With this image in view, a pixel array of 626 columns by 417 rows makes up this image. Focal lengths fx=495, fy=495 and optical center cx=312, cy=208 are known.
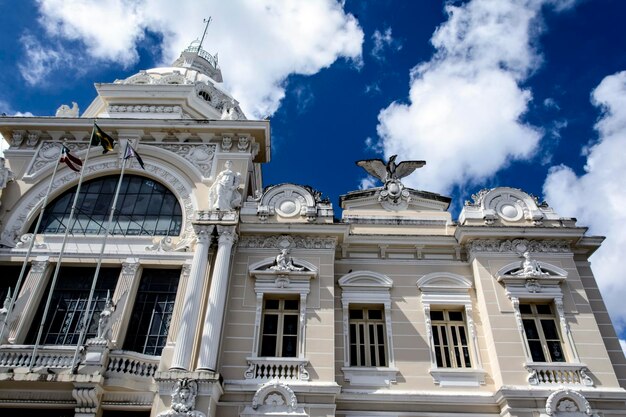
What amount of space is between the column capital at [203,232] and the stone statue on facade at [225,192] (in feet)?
3.08

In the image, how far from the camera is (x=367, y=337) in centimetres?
1565

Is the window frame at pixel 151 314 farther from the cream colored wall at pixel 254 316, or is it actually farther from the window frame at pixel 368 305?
the window frame at pixel 368 305

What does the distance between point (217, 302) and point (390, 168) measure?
8587mm

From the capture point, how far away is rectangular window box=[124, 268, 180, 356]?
15.2m

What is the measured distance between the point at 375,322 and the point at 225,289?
4.90 metres

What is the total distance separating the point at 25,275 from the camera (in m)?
16.5

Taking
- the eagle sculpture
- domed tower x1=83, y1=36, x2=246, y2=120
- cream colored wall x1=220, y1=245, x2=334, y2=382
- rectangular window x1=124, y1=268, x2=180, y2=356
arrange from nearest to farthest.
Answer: cream colored wall x1=220, y1=245, x2=334, y2=382 → rectangular window x1=124, y1=268, x2=180, y2=356 → the eagle sculpture → domed tower x1=83, y1=36, x2=246, y2=120

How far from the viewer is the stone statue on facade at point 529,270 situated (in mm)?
15461

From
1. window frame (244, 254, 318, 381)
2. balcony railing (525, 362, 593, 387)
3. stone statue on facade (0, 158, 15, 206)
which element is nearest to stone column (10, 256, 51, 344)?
stone statue on facade (0, 158, 15, 206)

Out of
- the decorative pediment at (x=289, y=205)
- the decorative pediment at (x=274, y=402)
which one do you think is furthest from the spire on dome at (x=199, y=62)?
the decorative pediment at (x=274, y=402)

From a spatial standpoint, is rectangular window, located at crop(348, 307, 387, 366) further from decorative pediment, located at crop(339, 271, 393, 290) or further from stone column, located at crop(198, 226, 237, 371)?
stone column, located at crop(198, 226, 237, 371)

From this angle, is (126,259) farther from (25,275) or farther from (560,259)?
(560,259)

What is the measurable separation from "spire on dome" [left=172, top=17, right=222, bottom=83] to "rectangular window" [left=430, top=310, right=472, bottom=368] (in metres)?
21.9

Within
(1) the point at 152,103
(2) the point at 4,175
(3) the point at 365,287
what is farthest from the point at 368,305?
(2) the point at 4,175
